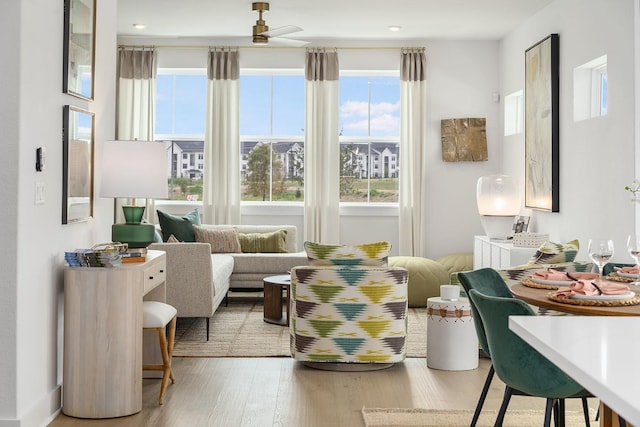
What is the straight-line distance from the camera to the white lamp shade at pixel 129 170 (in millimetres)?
4359

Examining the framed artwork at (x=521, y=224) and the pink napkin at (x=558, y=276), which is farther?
the framed artwork at (x=521, y=224)

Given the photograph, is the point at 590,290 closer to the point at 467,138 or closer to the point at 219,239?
the point at 219,239

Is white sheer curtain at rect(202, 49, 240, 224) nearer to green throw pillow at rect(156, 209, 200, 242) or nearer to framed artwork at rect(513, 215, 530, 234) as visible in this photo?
green throw pillow at rect(156, 209, 200, 242)

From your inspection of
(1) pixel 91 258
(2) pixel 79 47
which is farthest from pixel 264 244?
(1) pixel 91 258

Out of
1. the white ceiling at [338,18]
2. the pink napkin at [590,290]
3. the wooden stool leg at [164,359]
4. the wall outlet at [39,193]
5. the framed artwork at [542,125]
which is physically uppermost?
the white ceiling at [338,18]

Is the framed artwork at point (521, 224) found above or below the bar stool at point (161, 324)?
above

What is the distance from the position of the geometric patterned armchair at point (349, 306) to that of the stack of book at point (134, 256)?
109cm

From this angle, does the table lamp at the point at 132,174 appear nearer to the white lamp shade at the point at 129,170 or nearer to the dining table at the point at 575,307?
the white lamp shade at the point at 129,170

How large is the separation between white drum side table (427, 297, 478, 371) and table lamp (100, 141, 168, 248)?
6.46 ft

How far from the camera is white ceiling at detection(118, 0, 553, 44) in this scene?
7.45m

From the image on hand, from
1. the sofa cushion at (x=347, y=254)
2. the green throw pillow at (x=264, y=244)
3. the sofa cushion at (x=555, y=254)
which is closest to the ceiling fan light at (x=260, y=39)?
the green throw pillow at (x=264, y=244)

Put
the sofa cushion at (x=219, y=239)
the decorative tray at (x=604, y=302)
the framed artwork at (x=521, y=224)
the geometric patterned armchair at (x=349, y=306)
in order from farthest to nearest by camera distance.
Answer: the sofa cushion at (x=219, y=239)
the framed artwork at (x=521, y=224)
the geometric patterned armchair at (x=349, y=306)
the decorative tray at (x=604, y=302)

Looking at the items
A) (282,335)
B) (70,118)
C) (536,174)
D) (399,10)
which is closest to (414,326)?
(282,335)

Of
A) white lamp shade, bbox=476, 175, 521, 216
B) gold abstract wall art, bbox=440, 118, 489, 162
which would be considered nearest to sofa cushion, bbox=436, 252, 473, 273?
white lamp shade, bbox=476, 175, 521, 216
